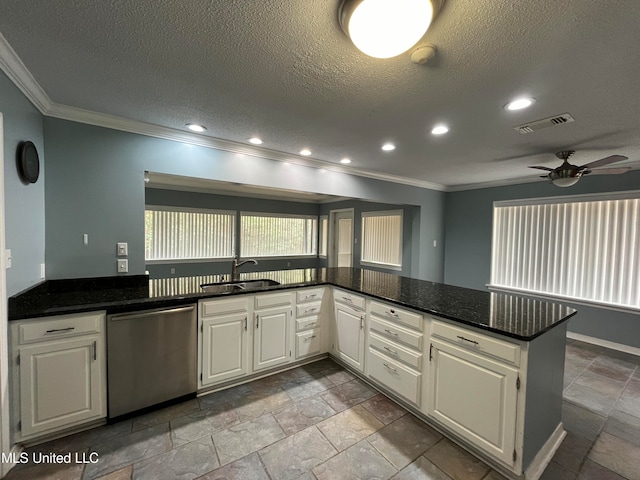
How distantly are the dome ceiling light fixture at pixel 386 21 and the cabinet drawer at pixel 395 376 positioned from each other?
2105 mm

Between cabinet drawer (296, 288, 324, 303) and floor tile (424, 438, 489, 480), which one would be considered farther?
cabinet drawer (296, 288, 324, 303)

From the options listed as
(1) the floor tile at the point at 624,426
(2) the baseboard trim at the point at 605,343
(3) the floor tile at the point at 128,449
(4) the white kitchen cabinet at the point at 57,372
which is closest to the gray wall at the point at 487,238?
(2) the baseboard trim at the point at 605,343

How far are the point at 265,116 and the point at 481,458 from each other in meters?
Result: 2.87

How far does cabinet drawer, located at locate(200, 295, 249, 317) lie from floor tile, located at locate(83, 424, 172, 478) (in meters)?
0.84

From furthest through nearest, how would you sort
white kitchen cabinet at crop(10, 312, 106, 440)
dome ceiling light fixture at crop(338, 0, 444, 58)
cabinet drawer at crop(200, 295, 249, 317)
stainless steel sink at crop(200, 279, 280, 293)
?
stainless steel sink at crop(200, 279, 280, 293), cabinet drawer at crop(200, 295, 249, 317), white kitchen cabinet at crop(10, 312, 106, 440), dome ceiling light fixture at crop(338, 0, 444, 58)

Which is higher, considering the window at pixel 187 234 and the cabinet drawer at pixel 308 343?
the window at pixel 187 234

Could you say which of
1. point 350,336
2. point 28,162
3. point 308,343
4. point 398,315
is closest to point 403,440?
point 398,315

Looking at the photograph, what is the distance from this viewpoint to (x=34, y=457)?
65.4 inches

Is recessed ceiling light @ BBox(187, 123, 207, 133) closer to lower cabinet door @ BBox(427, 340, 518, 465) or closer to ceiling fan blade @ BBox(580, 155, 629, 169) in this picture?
lower cabinet door @ BBox(427, 340, 518, 465)

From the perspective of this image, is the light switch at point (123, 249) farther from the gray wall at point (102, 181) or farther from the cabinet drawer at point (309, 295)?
the cabinet drawer at point (309, 295)

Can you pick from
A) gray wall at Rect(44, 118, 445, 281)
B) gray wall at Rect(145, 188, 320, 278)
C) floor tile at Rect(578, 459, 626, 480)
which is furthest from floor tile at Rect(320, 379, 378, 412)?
gray wall at Rect(145, 188, 320, 278)

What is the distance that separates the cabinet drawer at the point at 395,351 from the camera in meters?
2.07

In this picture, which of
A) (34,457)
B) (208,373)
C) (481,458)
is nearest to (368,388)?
(481,458)

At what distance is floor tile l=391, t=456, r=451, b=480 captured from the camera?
1.58 m
